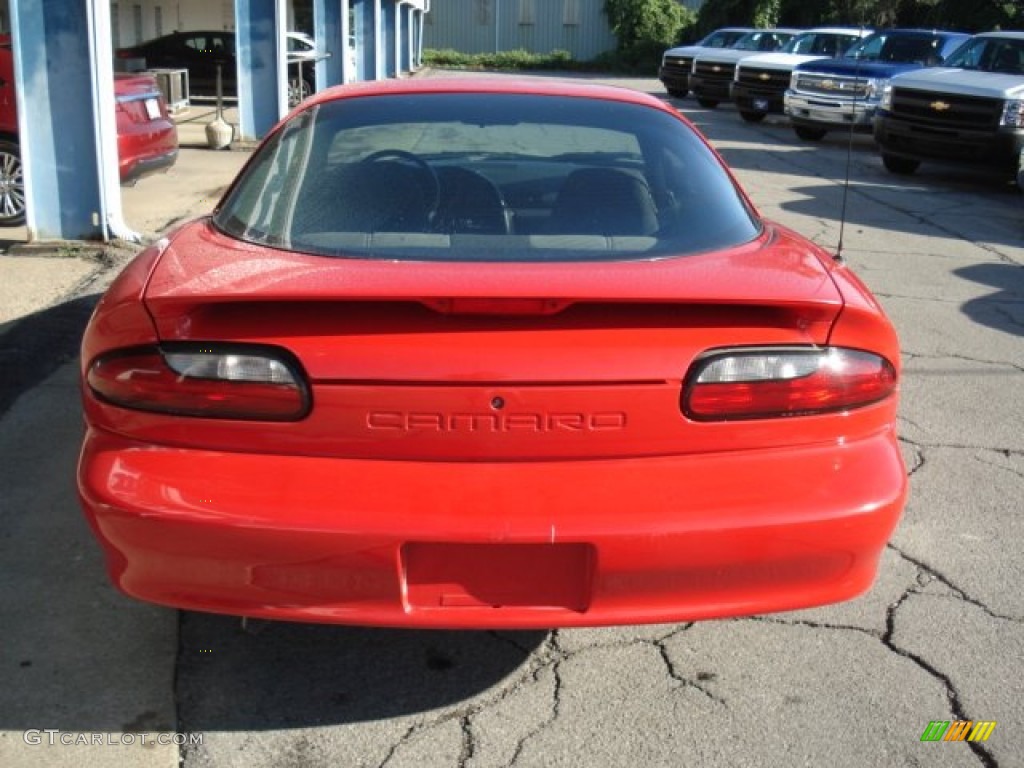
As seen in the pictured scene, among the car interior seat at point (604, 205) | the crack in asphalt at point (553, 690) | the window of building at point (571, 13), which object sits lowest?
the crack in asphalt at point (553, 690)

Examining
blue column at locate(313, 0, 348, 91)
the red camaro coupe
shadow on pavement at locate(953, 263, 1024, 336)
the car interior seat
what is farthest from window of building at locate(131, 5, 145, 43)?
the red camaro coupe

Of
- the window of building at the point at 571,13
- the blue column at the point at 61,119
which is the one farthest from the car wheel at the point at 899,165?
the window of building at the point at 571,13

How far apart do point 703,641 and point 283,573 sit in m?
1.38

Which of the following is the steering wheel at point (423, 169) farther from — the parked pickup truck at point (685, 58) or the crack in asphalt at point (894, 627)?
the parked pickup truck at point (685, 58)

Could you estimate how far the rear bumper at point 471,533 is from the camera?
7.81ft

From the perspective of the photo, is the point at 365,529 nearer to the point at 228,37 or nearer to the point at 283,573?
the point at 283,573

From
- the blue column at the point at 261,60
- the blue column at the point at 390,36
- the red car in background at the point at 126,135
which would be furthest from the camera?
the blue column at the point at 390,36

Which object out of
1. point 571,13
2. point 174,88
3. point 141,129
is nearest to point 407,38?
point 571,13

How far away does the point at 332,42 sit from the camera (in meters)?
19.3

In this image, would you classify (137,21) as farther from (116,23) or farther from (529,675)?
(529,675)

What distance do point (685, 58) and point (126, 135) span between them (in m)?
19.0

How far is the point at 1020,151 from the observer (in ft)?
40.5

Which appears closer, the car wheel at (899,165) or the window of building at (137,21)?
the car wheel at (899,165)

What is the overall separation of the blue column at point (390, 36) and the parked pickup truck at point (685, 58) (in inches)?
309
